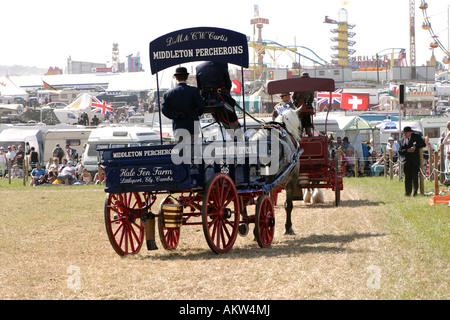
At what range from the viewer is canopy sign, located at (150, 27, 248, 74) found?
9.66 meters

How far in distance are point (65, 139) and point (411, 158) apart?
20.7 metres

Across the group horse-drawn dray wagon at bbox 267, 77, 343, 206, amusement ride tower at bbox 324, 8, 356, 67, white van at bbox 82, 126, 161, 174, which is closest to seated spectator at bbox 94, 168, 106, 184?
white van at bbox 82, 126, 161, 174

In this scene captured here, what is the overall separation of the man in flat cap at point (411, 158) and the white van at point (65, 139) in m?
20.1

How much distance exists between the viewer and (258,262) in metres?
8.31

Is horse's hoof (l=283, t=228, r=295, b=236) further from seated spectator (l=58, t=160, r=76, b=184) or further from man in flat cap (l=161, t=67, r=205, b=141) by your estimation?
seated spectator (l=58, t=160, r=76, b=184)

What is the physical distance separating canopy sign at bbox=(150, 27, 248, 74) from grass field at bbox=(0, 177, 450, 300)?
2546 millimetres

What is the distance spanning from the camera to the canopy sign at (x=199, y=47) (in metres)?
9.66

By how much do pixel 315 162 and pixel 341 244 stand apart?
5643 millimetres

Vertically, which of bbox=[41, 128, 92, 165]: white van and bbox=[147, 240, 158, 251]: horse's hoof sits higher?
bbox=[41, 128, 92, 165]: white van

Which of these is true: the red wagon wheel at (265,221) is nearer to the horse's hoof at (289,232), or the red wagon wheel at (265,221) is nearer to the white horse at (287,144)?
the white horse at (287,144)

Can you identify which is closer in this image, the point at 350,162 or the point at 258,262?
the point at 258,262

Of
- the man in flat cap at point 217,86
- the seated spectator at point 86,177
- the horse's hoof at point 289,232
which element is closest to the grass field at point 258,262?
the horse's hoof at point 289,232

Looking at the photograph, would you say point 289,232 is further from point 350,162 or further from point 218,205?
point 350,162

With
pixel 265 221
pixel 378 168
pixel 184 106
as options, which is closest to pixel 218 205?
pixel 265 221
